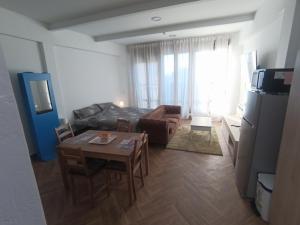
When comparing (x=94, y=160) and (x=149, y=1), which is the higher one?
(x=149, y=1)

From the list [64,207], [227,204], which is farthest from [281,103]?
[64,207]

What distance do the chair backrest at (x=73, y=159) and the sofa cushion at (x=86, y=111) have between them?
2281 mm

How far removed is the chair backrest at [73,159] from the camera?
1908 millimetres

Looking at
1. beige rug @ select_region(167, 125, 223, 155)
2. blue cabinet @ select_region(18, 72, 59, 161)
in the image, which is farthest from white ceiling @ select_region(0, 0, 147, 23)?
beige rug @ select_region(167, 125, 223, 155)

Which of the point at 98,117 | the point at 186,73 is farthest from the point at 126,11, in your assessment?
the point at 186,73

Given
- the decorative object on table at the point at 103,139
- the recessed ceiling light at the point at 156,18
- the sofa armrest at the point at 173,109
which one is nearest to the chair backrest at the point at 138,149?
the decorative object on table at the point at 103,139

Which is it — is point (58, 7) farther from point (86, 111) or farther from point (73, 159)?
point (73, 159)

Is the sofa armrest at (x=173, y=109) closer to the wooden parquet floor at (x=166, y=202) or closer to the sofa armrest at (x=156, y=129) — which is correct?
the sofa armrest at (x=156, y=129)

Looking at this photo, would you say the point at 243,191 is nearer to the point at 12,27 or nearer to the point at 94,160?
the point at 94,160

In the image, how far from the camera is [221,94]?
5285 mm

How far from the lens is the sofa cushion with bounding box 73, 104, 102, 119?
13.9 ft

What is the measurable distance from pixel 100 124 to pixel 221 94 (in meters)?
3.89

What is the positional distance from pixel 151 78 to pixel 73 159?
454 centimetres

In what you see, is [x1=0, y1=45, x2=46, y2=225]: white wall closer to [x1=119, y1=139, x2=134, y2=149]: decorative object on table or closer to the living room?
the living room
